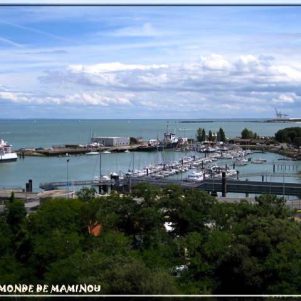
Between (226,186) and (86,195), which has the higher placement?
(86,195)

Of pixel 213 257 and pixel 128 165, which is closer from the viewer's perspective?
pixel 213 257

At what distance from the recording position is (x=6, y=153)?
1331cm

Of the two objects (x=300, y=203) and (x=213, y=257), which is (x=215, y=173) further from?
(x=213, y=257)

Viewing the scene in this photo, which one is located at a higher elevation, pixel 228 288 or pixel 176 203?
pixel 176 203

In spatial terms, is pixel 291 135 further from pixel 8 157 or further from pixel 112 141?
pixel 8 157

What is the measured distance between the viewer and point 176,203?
12.4ft

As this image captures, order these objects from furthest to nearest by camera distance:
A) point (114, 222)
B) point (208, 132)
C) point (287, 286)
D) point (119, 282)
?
point (208, 132) → point (114, 222) → point (287, 286) → point (119, 282)

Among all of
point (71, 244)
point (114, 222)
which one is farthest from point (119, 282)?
point (114, 222)

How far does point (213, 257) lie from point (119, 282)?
820 mm

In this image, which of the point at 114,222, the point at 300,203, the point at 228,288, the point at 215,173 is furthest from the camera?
the point at 215,173

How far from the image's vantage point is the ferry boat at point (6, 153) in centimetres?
1293

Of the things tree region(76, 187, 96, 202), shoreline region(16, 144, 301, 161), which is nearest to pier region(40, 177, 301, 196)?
tree region(76, 187, 96, 202)

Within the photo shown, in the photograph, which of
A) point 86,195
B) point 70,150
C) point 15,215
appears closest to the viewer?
point 15,215

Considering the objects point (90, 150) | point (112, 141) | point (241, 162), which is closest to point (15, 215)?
point (241, 162)
